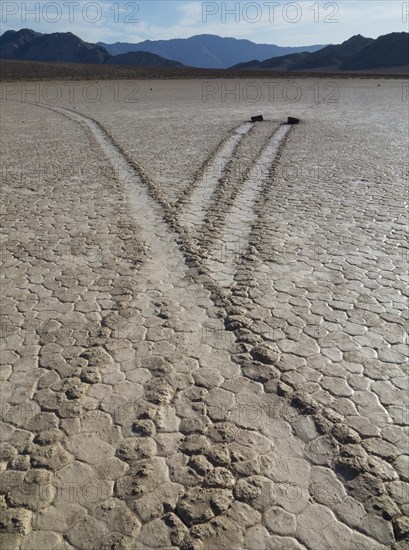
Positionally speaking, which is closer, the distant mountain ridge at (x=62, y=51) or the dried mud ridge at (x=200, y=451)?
the dried mud ridge at (x=200, y=451)

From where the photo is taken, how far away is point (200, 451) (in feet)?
8.96

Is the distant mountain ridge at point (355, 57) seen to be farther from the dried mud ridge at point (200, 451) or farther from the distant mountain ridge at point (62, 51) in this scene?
the dried mud ridge at point (200, 451)

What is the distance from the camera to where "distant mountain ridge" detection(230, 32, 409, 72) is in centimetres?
8056

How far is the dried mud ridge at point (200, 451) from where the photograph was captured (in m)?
2.33

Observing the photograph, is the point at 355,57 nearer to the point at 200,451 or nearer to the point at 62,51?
the point at 62,51

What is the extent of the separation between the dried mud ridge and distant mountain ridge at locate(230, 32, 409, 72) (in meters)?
83.9

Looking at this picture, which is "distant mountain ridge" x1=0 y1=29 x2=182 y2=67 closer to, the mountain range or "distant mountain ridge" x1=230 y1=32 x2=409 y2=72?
the mountain range

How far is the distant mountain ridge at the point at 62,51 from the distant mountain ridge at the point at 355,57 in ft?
69.3

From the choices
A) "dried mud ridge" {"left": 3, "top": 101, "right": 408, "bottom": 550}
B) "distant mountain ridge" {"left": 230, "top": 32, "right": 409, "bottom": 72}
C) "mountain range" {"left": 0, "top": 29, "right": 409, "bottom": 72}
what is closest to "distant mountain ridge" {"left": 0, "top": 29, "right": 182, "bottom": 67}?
"mountain range" {"left": 0, "top": 29, "right": 409, "bottom": 72}

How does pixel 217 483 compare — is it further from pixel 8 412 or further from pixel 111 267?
pixel 111 267

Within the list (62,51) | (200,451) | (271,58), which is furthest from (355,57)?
(200,451)

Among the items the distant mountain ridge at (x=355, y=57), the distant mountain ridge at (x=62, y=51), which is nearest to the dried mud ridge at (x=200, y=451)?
the distant mountain ridge at (x=355, y=57)

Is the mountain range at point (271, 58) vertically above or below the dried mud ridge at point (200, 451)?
above

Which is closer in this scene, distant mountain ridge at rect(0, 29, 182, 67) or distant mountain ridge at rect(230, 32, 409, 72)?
distant mountain ridge at rect(230, 32, 409, 72)
